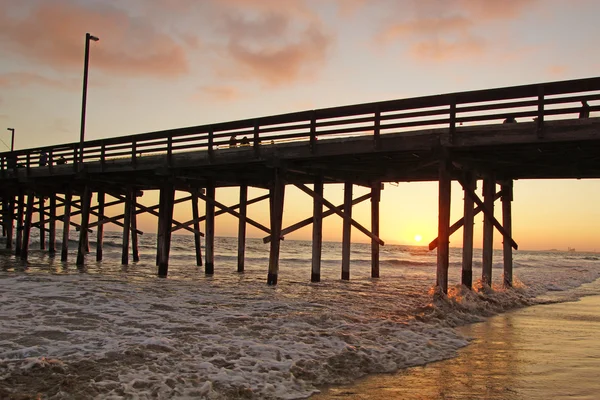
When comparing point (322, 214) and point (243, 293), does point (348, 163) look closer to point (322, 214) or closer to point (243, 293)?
point (322, 214)

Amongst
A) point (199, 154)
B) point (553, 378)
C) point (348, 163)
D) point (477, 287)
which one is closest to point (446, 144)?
point (348, 163)

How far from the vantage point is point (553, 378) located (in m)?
5.85

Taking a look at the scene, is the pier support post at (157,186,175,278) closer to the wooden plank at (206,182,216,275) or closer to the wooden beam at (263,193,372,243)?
the wooden plank at (206,182,216,275)

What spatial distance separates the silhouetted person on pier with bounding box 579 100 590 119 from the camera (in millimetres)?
9477

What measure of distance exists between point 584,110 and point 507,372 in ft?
18.9

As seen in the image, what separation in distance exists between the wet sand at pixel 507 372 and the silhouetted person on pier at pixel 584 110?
3968 mm

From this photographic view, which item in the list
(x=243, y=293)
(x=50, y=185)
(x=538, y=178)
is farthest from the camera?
(x=50, y=185)

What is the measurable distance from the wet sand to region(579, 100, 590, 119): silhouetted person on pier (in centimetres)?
397

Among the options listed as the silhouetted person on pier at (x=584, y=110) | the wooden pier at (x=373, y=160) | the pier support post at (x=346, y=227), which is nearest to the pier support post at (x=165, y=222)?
the wooden pier at (x=373, y=160)

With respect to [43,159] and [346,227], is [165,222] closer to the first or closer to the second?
[346,227]

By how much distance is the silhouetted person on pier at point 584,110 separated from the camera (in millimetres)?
9477

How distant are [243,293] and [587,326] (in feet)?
24.0

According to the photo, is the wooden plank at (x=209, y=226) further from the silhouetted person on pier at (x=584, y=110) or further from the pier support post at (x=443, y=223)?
the silhouetted person on pier at (x=584, y=110)

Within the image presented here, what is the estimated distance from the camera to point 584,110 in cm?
948
